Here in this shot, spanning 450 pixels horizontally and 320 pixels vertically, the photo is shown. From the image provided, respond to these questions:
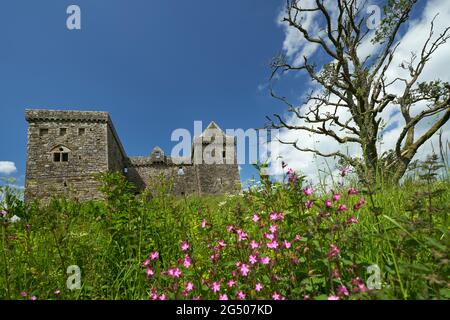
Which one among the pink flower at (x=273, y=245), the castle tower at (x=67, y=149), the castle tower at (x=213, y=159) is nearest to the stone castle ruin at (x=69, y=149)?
the castle tower at (x=67, y=149)

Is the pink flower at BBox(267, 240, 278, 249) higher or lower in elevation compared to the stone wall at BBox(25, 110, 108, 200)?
lower

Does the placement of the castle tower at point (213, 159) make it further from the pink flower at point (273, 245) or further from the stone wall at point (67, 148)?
the pink flower at point (273, 245)

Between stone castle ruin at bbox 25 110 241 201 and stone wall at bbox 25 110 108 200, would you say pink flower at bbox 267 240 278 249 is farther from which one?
stone wall at bbox 25 110 108 200

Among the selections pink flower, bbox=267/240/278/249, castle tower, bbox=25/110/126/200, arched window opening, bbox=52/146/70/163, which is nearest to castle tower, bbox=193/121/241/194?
castle tower, bbox=25/110/126/200

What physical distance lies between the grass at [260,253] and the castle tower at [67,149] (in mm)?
23500

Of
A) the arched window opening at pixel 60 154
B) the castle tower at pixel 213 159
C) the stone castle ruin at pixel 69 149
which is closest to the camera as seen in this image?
the stone castle ruin at pixel 69 149

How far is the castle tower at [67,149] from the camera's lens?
78.5 feet

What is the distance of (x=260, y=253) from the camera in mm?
1891

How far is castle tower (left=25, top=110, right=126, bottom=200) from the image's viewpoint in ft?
78.5

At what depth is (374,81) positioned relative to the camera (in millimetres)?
14031

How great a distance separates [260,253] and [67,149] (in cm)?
2859

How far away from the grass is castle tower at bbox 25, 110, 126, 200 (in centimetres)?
2350

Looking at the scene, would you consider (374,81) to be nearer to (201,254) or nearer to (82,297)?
(201,254)
